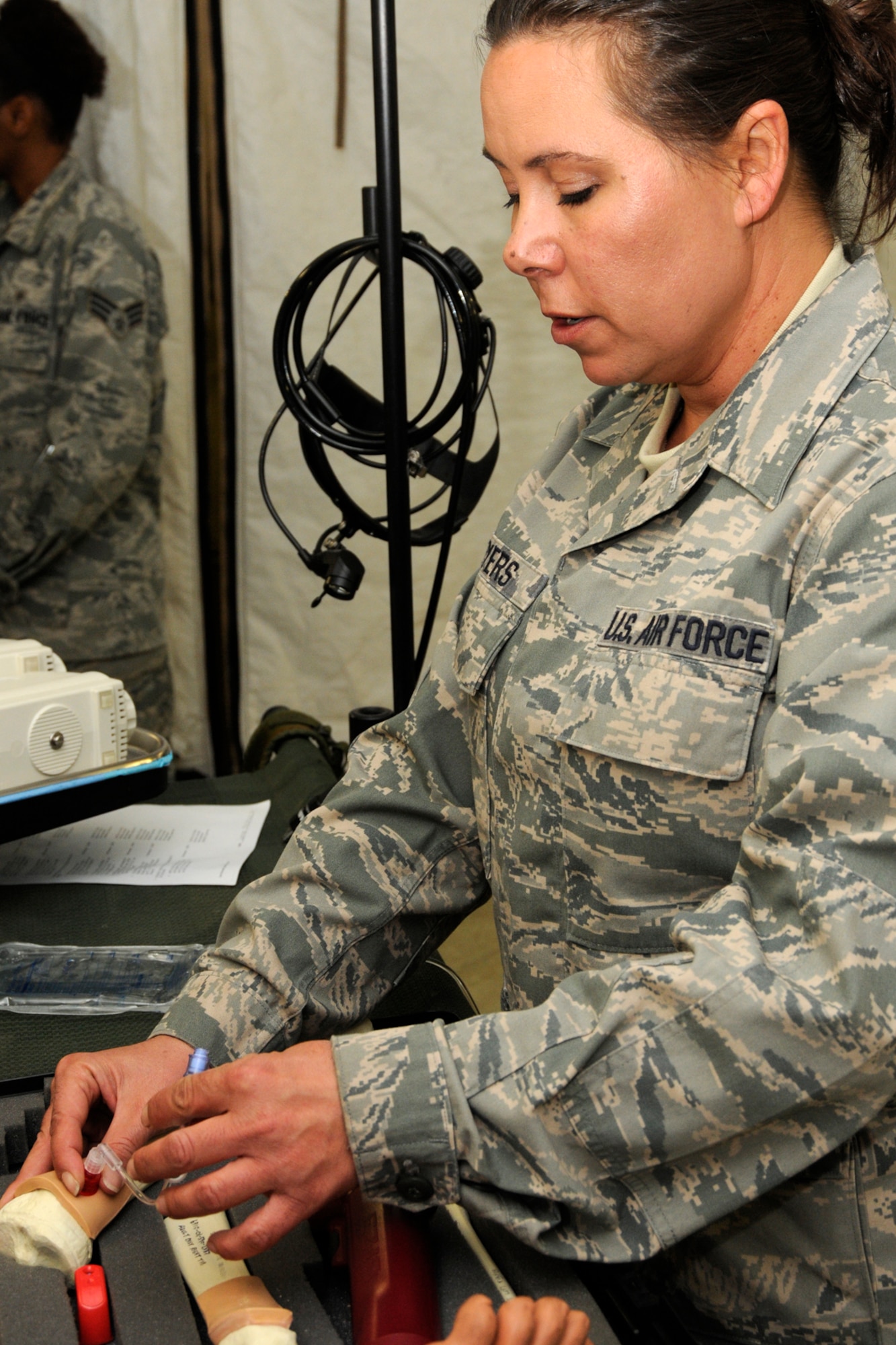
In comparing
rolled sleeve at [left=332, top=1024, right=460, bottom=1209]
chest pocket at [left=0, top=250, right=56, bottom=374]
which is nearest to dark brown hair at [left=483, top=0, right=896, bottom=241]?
rolled sleeve at [left=332, top=1024, right=460, bottom=1209]

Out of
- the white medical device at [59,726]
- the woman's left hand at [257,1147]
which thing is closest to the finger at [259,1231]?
the woman's left hand at [257,1147]

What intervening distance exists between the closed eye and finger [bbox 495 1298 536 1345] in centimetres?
65

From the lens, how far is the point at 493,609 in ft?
3.13

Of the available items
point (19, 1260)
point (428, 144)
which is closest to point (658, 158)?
point (19, 1260)

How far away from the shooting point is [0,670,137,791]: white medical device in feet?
3.69

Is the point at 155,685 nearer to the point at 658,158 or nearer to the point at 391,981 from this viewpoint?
the point at 391,981

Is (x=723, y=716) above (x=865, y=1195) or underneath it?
above

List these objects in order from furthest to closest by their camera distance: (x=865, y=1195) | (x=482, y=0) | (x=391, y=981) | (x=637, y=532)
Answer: (x=482, y=0)
(x=391, y=981)
(x=637, y=532)
(x=865, y=1195)

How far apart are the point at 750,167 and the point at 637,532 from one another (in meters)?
0.25

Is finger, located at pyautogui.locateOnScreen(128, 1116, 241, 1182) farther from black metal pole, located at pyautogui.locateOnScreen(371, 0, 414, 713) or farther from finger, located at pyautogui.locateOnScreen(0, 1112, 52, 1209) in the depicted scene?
black metal pole, located at pyautogui.locateOnScreen(371, 0, 414, 713)

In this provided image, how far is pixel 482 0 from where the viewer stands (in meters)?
2.42

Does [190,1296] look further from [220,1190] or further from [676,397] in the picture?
[676,397]

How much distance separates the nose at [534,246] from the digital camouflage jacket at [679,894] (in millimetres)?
155

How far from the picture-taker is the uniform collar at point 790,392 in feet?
2.49
